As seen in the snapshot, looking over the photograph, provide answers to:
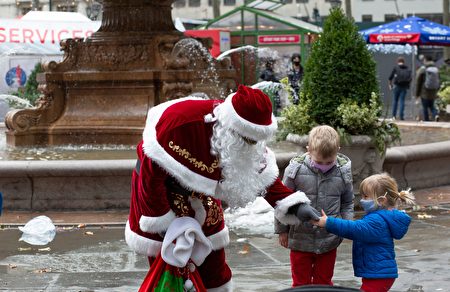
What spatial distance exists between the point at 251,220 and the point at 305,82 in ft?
5.08

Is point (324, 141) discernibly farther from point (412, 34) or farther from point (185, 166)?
point (412, 34)

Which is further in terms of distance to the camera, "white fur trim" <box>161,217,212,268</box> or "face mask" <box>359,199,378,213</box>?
"face mask" <box>359,199,378,213</box>

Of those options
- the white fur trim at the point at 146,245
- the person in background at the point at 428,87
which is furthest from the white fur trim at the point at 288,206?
the person in background at the point at 428,87

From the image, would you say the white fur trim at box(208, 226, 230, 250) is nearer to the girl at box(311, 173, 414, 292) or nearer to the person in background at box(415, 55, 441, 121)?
the girl at box(311, 173, 414, 292)

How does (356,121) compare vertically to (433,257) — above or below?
above

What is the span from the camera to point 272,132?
5.18 metres

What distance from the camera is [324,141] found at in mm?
5887

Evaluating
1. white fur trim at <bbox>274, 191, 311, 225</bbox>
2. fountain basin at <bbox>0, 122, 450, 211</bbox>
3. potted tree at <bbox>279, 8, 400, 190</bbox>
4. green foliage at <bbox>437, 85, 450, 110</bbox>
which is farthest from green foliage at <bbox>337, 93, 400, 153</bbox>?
green foliage at <bbox>437, 85, 450, 110</bbox>

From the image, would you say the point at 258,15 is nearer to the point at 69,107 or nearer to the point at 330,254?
the point at 69,107

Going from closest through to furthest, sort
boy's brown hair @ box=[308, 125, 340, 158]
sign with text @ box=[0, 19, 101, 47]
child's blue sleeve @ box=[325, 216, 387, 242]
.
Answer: child's blue sleeve @ box=[325, 216, 387, 242] → boy's brown hair @ box=[308, 125, 340, 158] → sign with text @ box=[0, 19, 101, 47]

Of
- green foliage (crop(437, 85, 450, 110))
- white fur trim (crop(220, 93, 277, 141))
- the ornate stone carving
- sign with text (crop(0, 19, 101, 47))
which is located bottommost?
green foliage (crop(437, 85, 450, 110))

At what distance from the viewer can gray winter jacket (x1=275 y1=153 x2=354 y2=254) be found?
19.6 ft

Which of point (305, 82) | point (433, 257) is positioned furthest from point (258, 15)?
point (433, 257)

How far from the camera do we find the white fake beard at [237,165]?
200 inches
